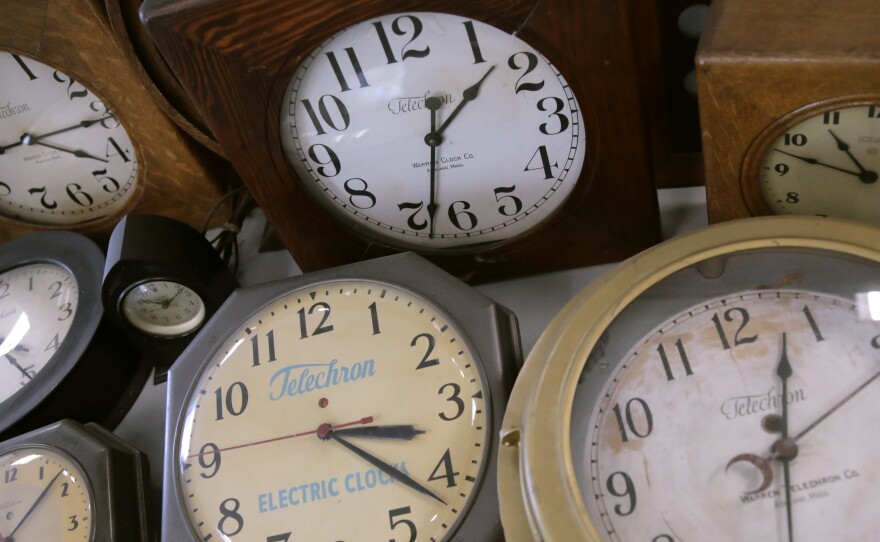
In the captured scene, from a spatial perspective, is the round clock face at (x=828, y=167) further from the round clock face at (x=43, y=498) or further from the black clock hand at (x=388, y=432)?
the round clock face at (x=43, y=498)

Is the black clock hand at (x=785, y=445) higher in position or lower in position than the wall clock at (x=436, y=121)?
lower

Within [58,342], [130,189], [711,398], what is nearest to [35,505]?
[58,342]

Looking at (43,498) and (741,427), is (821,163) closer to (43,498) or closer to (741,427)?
(741,427)

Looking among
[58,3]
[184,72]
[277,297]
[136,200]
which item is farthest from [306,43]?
[136,200]

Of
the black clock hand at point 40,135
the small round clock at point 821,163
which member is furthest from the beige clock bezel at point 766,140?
the black clock hand at point 40,135

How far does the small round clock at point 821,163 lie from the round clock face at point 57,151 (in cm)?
100

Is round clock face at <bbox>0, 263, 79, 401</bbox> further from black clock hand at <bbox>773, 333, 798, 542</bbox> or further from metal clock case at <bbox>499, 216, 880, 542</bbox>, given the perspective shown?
black clock hand at <bbox>773, 333, 798, 542</bbox>

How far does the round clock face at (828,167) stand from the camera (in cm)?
117

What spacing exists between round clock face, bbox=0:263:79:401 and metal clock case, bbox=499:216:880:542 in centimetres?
81

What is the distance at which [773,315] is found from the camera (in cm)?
113

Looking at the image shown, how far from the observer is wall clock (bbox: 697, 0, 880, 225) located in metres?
1.11

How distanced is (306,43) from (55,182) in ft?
2.21

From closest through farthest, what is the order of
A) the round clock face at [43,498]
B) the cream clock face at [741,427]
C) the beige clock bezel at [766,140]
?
the cream clock face at [741,427] < the beige clock bezel at [766,140] < the round clock face at [43,498]

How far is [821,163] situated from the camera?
121cm
